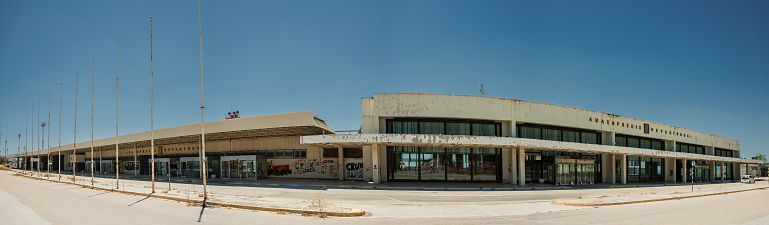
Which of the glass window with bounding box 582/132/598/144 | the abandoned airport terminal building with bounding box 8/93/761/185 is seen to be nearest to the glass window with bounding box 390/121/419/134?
the abandoned airport terminal building with bounding box 8/93/761/185

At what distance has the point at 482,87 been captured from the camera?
40.1 meters

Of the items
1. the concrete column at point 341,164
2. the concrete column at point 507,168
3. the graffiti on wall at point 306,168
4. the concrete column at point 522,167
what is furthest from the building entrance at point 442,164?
the graffiti on wall at point 306,168

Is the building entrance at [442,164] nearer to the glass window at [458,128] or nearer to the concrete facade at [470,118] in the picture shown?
the concrete facade at [470,118]

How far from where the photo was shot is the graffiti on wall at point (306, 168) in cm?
3803

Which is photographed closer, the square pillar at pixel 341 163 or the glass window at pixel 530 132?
the glass window at pixel 530 132

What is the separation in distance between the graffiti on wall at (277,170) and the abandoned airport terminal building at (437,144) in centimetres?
10

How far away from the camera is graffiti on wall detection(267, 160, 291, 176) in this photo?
133 feet

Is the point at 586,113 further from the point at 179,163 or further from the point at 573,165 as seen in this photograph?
the point at 179,163

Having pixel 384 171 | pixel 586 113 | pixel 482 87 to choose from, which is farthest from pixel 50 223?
pixel 586 113

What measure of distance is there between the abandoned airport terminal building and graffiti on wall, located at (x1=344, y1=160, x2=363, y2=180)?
0.30ft

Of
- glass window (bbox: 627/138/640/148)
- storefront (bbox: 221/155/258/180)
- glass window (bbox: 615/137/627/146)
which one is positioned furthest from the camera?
glass window (bbox: 627/138/640/148)

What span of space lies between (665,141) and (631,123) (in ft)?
40.3

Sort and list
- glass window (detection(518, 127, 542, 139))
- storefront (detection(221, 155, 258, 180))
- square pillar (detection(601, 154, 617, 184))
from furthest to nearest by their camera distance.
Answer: square pillar (detection(601, 154, 617, 184)) < storefront (detection(221, 155, 258, 180)) < glass window (detection(518, 127, 542, 139))

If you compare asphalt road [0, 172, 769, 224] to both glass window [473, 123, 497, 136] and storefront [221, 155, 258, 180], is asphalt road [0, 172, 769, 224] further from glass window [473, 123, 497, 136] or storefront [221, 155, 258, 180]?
storefront [221, 155, 258, 180]
